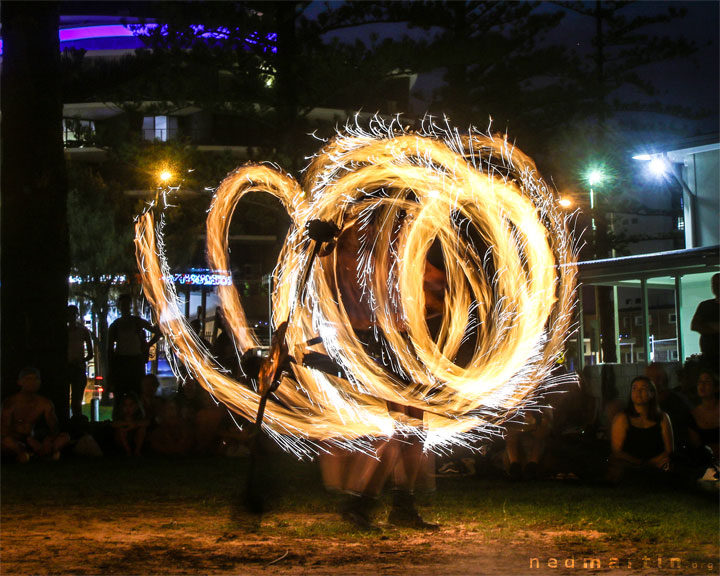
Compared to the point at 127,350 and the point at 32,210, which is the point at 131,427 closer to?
the point at 127,350

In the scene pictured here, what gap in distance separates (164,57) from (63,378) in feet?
22.0

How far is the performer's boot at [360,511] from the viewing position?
20.2 ft

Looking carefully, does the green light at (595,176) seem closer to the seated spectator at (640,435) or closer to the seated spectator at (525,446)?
the seated spectator at (525,446)

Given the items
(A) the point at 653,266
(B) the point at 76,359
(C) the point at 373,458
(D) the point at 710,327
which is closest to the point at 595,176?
(A) the point at 653,266

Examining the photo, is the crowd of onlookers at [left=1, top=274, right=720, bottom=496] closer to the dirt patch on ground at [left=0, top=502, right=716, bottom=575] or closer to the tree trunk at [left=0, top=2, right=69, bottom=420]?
the tree trunk at [left=0, top=2, right=69, bottom=420]

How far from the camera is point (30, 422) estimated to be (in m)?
10.6

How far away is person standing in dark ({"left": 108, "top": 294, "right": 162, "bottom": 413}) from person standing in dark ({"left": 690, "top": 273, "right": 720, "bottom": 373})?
7.02 meters

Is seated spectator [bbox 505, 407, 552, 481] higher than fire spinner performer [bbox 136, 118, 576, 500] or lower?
lower

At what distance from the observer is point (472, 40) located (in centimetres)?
2488

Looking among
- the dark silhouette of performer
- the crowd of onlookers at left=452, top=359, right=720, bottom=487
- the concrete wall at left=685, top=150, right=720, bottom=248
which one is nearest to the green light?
the concrete wall at left=685, top=150, right=720, bottom=248

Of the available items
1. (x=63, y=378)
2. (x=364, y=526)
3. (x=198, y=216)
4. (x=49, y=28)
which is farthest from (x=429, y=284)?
(x=198, y=216)

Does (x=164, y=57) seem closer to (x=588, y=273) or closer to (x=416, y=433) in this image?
(x=588, y=273)

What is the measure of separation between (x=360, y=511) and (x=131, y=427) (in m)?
5.54

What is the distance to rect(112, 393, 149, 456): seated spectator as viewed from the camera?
1099cm
